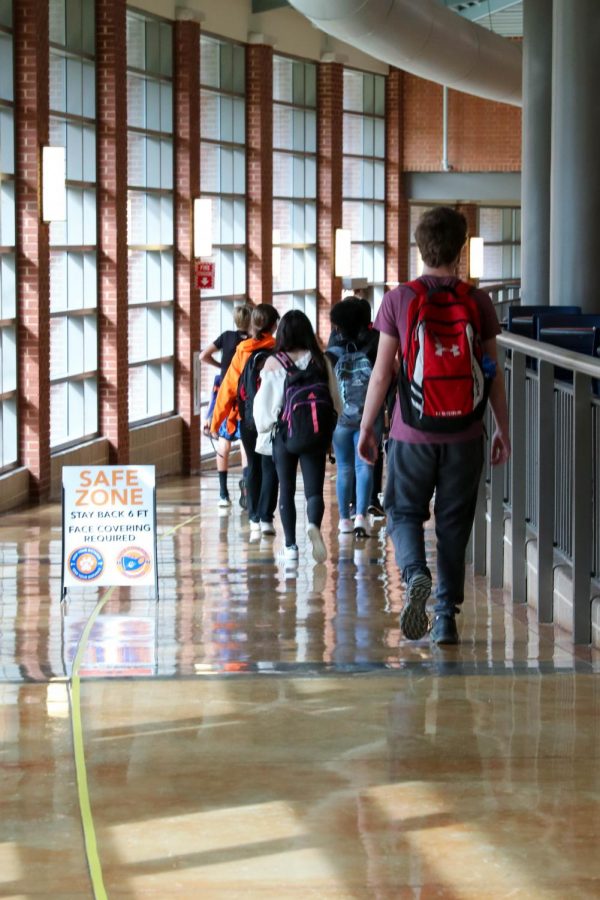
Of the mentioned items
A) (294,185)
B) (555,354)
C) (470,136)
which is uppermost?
(470,136)

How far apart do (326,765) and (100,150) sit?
12604mm

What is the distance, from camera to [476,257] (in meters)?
28.4

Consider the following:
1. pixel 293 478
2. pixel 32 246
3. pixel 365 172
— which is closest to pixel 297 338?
pixel 293 478

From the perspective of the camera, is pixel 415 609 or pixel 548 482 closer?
pixel 415 609

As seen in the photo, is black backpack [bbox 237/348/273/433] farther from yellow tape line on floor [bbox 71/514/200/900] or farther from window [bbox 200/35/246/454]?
window [bbox 200/35/246/454]

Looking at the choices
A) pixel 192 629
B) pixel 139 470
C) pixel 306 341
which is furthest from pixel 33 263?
pixel 192 629

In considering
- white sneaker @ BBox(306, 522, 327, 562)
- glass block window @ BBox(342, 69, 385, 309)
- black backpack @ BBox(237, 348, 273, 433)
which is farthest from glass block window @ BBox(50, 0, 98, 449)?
glass block window @ BBox(342, 69, 385, 309)

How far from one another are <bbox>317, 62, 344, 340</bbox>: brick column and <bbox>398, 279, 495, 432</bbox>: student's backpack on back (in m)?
18.3

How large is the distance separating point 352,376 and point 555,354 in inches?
152

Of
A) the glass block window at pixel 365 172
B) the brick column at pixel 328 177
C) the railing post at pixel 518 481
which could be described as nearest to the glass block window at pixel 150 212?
the brick column at pixel 328 177

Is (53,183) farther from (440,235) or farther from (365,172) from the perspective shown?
(365,172)

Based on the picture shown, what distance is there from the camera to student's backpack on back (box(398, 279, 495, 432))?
214 inches

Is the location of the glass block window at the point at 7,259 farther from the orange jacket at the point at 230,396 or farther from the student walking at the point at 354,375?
the student walking at the point at 354,375

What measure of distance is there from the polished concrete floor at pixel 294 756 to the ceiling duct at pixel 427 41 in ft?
30.6
